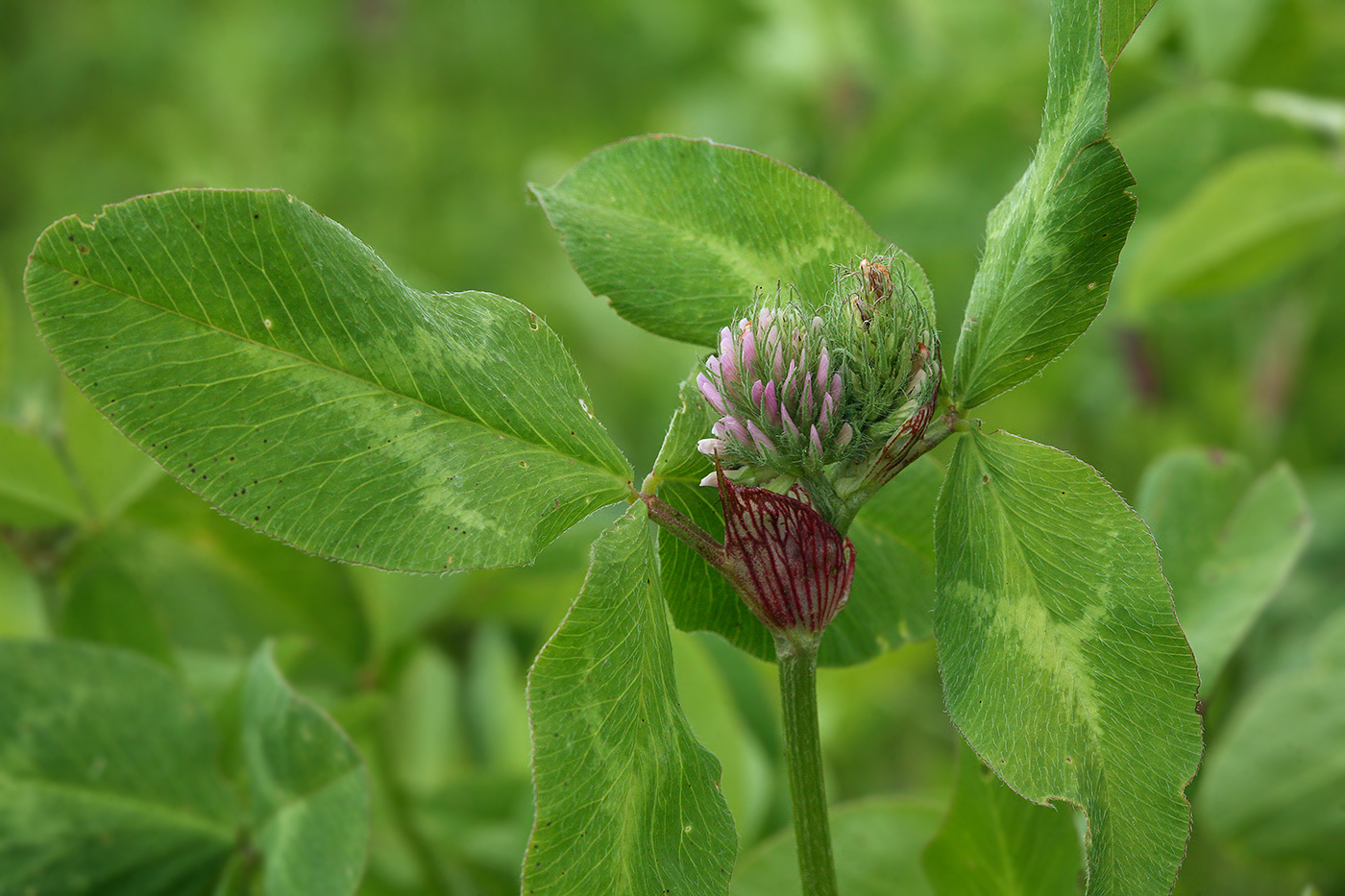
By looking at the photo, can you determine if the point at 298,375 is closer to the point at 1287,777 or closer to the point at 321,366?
the point at 321,366

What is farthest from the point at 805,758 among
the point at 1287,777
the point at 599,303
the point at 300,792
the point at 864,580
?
the point at 599,303

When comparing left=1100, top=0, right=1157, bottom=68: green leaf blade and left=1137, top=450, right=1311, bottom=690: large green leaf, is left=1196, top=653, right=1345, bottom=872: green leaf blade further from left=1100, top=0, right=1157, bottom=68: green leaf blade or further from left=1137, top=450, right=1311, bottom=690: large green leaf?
left=1100, top=0, right=1157, bottom=68: green leaf blade

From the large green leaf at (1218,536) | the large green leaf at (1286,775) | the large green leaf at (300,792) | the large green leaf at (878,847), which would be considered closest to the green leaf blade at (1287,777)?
the large green leaf at (1286,775)

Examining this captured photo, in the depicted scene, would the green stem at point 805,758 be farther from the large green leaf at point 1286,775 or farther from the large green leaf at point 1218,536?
the large green leaf at point 1286,775

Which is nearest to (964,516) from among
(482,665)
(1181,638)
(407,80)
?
(1181,638)

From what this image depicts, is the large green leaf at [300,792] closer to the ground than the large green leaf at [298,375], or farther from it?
closer to the ground

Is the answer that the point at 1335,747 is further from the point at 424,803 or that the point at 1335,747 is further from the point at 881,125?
the point at 881,125

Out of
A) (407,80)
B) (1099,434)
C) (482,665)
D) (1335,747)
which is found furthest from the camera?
(407,80)
